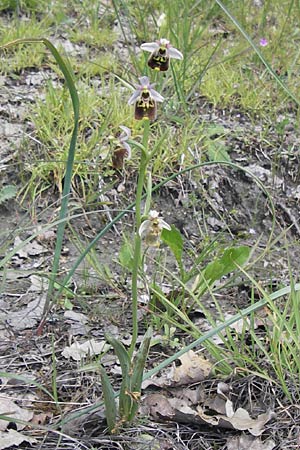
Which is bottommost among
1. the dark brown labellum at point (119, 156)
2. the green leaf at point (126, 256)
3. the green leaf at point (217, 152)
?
the green leaf at point (126, 256)

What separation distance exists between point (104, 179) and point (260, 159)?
31.0 inches

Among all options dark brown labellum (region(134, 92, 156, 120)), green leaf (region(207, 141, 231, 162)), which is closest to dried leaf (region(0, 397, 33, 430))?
dark brown labellum (region(134, 92, 156, 120))

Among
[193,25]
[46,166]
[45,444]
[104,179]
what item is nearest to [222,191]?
[104,179]

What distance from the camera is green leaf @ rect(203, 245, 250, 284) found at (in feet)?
6.89

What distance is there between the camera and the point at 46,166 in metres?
2.51

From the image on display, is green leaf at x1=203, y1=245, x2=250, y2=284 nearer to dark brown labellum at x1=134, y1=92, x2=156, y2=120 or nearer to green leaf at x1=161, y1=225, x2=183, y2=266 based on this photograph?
green leaf at x1=161, y1=225, x2=183, y2=266

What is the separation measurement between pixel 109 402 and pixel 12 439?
0.90ft

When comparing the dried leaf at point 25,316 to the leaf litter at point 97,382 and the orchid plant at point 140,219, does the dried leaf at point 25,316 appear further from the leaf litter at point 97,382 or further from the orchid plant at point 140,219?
the orchid plant at point 140,219

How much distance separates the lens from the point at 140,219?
4.87ft

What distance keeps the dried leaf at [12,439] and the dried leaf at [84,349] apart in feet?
1.03

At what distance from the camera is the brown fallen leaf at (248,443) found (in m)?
1.66

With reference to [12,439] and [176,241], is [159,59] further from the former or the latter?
[12,439]

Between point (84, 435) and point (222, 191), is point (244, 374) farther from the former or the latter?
point (222, 191)

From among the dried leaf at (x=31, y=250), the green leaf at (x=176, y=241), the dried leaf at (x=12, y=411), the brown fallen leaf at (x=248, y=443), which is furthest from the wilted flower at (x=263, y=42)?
the dried leaf at (x=12, y=411)
